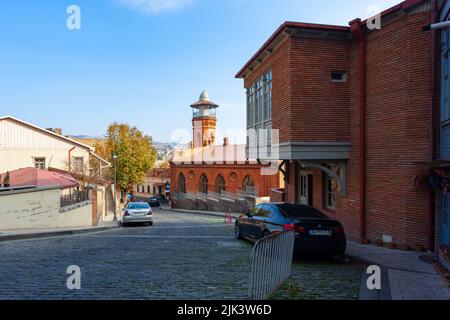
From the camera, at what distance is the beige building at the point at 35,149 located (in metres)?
28.7

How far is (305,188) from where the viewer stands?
15867mm

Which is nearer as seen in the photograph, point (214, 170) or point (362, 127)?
point (362, 127)

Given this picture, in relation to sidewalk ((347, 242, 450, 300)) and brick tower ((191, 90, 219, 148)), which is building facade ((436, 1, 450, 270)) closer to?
sidewalk ((347, 242, 450, 300))

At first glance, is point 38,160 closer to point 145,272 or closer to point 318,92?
point 318,92

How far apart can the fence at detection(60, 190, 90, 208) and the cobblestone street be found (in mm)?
5387

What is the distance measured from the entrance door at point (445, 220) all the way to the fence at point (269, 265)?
12.9ft

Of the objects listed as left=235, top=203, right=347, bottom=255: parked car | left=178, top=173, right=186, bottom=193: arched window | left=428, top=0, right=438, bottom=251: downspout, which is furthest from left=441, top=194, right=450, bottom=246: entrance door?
left=178, top=173, right=186, bottom=193: arched window

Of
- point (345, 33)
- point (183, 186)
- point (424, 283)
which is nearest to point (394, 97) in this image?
point (345, 33)

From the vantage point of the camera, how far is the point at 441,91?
30.3 ft

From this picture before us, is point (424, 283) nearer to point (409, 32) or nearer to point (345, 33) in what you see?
point (409, 32)

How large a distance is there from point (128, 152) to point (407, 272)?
129 ft

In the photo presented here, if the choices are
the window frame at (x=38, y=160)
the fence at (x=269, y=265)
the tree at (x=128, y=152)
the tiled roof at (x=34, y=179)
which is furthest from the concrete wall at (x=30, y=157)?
the fence at (x=269, y=265)

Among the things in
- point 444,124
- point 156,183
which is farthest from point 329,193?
point 156,183

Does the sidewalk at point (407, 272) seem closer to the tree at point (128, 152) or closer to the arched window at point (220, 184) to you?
the arched window at point (220, 184)
